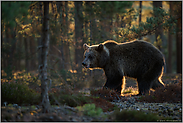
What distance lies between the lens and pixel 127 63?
8977 mm

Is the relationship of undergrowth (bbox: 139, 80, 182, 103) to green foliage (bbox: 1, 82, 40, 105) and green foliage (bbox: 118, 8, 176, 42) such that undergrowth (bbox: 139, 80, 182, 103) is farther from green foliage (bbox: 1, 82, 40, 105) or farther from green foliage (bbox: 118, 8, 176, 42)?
green foliage (bbox: 1, 82, 40, 105)

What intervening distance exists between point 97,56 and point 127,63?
4.62ft

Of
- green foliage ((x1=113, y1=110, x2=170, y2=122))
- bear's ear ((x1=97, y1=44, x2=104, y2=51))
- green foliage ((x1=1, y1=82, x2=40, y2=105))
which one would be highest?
bear's ear ((x1=97, y1=44, x2=104, y2=51))

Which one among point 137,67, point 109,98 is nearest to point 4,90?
point 109,98

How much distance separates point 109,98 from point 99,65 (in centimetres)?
163

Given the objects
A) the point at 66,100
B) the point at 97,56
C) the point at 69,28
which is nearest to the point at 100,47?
the point at 97,56

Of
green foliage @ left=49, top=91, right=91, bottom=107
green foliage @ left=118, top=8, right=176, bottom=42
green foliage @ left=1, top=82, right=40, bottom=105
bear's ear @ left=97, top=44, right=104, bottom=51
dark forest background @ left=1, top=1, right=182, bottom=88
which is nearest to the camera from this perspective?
green foliage @ left=1, top=82, right=40, bottom=105

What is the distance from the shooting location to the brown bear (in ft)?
28.7

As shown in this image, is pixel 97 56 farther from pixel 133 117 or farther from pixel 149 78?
pixel 133 117

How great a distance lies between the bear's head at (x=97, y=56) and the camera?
871 centimetres

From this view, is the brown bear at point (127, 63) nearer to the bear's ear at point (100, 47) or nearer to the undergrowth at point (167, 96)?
the bear's ear at point (100, 47)

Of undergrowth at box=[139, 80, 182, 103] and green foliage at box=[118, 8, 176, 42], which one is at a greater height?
green foliage at box=[118, 8, 176, 42]

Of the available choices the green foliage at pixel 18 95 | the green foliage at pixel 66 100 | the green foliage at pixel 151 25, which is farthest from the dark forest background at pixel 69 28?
the green foliage at pixel 18 95

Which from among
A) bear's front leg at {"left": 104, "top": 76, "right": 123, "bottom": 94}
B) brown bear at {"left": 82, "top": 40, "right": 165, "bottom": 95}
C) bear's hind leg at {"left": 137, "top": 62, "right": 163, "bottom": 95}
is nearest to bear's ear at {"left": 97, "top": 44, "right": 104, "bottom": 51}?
brown bear at {"left": 82, "top": 40, "right": 165, "bottom": 95}
